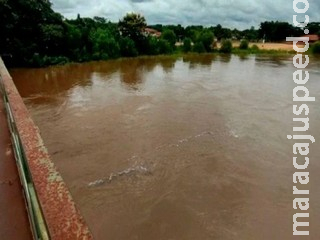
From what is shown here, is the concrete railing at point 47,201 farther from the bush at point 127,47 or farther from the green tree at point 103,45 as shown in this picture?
the bush at point 127,47

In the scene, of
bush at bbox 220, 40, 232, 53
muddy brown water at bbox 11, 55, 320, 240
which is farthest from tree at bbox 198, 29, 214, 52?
muddy brown water at bbox 11, 55, 320, 240

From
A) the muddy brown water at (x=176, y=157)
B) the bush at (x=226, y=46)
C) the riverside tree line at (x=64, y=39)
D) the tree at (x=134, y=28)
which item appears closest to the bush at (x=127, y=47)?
the riverside tree line at (x=64, y=39)

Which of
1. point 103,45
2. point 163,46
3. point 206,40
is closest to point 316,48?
point 206,40

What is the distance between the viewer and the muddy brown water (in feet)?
19.3

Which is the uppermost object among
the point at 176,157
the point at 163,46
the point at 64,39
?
the point at 64,39

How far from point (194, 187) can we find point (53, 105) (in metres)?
8.55

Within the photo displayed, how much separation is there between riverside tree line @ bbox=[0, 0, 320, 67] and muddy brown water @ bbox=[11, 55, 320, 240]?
233 inches

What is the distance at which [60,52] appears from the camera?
83.9 feet

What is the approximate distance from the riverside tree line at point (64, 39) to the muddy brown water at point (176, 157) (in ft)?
19.4

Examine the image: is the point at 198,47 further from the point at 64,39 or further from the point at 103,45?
the point at 64,39

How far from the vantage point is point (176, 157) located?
8477 mm

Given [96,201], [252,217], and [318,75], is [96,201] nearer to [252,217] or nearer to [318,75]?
[252,217]

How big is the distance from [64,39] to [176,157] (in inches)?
780

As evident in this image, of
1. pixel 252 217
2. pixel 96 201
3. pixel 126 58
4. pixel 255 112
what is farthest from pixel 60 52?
pixel 252 217
